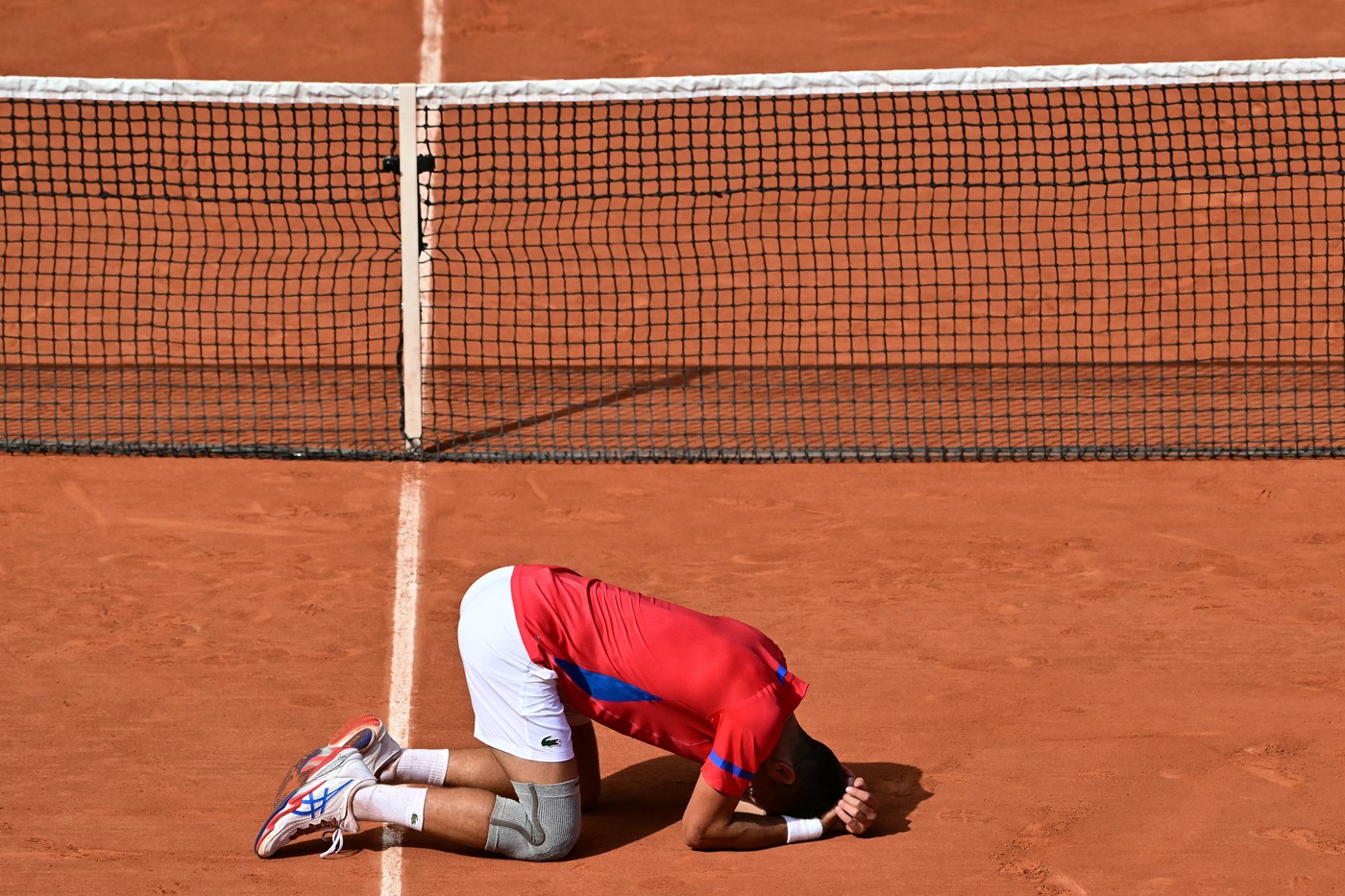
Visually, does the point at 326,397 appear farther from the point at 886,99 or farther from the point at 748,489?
the point at 886,99

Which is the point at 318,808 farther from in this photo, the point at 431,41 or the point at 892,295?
the point at 431,41

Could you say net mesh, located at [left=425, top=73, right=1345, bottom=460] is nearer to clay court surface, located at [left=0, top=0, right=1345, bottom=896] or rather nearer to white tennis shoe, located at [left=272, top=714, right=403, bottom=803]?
clay court surface, located at [left=0, top=0, right=1345, bottom=896]

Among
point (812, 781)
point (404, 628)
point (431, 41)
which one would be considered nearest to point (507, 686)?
point (812, 781)

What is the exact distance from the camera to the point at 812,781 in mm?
6086

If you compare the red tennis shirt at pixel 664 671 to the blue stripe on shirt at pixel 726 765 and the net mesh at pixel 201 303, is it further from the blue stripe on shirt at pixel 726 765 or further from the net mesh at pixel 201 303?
the net mesh at pixel 201 303

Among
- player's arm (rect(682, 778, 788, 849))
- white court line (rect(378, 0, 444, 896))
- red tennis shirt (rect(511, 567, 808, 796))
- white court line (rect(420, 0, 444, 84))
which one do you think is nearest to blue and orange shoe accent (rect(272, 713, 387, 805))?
white court line (rect(378, 0, 444, 896))

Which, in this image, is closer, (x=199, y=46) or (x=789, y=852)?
(x=789, y=852)

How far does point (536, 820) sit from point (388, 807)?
1.81 feet

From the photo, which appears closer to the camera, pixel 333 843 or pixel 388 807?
pixel 388 807

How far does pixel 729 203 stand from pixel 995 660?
607cm

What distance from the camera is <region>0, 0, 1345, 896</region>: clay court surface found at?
6.21m

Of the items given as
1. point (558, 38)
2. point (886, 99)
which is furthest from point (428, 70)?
point (886, 99)

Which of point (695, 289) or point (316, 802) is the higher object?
point (695, 289)

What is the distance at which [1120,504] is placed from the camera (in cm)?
909
